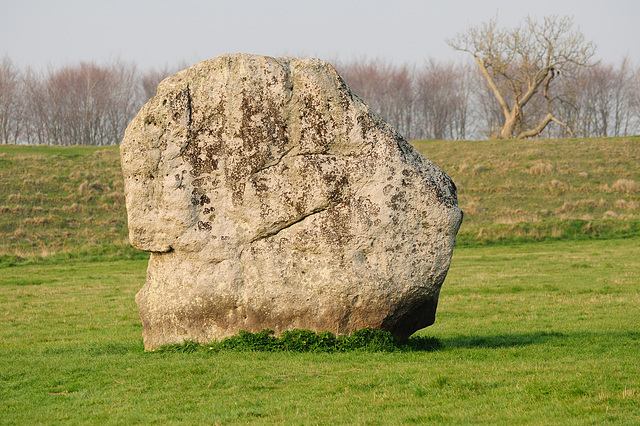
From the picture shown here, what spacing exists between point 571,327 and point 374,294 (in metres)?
5.86

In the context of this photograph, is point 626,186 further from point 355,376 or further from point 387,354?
point 355,376

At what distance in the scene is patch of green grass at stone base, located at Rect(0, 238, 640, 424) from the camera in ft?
27.6

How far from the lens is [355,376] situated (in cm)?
1006

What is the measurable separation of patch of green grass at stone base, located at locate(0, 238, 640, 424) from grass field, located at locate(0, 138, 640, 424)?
0.10 feet

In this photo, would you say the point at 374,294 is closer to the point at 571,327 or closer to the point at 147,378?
the point at 147,378

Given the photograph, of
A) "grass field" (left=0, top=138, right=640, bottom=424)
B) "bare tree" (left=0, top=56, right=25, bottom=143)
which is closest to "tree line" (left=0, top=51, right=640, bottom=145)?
"bare tree" (left=0, top=56, right=25, bottom=143)

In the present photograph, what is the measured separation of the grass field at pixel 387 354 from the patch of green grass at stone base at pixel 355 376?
31mm

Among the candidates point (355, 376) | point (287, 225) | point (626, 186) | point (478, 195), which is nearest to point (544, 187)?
point (478, 195)

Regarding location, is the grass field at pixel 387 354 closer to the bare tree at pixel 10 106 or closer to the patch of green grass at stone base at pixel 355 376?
the patch of green grass at stone base at pixel 355 376

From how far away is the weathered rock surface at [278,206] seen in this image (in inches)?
460

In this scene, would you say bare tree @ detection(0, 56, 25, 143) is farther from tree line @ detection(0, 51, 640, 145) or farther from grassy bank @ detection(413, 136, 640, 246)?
grassy bank @ detection(413, 136, 640, 246)

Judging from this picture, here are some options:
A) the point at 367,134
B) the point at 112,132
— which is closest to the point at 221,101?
the point at 367,134

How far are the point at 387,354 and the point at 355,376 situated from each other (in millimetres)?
1573

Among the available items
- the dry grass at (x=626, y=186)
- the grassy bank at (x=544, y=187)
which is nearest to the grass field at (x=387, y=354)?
the grassy bank at (x=544, y=187)
